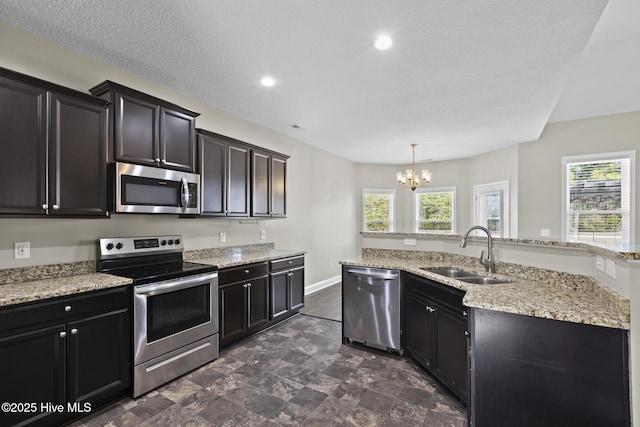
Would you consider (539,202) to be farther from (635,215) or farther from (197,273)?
(197,273)

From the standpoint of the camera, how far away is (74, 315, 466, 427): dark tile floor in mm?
2062

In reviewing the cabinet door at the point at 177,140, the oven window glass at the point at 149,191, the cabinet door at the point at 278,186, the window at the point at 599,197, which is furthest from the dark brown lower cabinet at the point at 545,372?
the window at the point at 599,197

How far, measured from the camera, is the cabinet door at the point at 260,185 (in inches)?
153

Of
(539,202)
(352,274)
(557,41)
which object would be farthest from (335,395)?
(539,202)

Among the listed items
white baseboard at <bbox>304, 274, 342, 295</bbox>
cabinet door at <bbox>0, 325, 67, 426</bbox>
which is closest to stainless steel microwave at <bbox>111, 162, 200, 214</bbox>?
cabinet door at <bbox>0, 325, 67, 426</bbox>

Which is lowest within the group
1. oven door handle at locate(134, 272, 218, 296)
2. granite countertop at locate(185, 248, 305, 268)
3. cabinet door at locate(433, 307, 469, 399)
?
cabinet door at locate(433, 307, 469, 399)

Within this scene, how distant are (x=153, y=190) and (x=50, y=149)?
2.50 feet

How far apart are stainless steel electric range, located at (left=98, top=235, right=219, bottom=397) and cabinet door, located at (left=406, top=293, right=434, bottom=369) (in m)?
1.90

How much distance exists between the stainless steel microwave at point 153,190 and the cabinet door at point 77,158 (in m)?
0.11

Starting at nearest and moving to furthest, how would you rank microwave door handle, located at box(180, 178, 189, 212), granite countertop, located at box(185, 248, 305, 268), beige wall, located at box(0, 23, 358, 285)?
beige wall, located at box(0, 23, 358, 285) < microwave door handle, located at box(180, 178, 189, 212) < granite countertop, located at box(185, 248, 305, 268)

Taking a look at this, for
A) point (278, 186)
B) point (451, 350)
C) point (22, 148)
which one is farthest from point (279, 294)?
point (22, 148)

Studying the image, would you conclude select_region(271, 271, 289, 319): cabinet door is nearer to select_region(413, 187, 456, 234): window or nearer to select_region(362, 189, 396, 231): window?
select_region(362, 189, 396, 231): window

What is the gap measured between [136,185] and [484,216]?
6.45 meters

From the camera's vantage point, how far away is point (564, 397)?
156 cm
